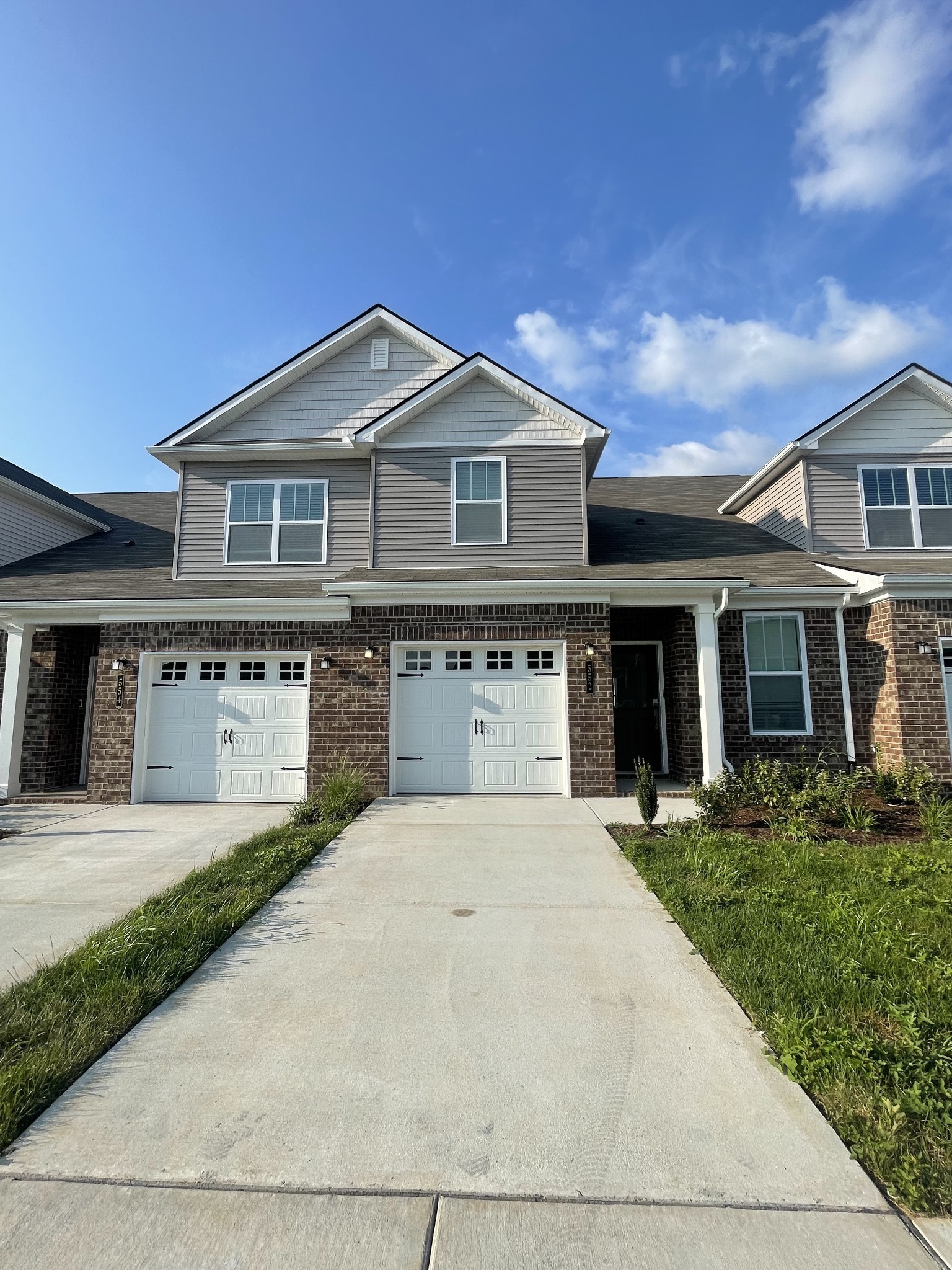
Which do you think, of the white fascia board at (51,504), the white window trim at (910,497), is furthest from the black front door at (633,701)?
the white fascia board at (51,504)

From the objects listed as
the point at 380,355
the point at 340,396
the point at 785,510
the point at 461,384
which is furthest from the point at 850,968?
the point at 380,355

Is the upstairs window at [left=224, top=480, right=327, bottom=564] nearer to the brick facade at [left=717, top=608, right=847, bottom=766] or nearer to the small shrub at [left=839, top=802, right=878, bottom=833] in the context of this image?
the brick facade at [left=717, top=608, right=847, bottom=766]

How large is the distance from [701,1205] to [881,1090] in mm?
1071

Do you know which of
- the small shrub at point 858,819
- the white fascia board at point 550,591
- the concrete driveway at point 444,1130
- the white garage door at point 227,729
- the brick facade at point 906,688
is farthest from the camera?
the white garage door at point 227,729

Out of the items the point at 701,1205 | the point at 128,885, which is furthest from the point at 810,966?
the point at 128,885

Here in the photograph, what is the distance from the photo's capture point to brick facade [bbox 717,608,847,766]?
35.3ft

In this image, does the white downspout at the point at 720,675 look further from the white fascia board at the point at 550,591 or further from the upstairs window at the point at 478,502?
the upstairs window at the point at 478,502

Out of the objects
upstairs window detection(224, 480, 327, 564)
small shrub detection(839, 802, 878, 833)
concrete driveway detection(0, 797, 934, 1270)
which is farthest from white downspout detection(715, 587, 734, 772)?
upstairs window detection(224, 480, 327, 564)

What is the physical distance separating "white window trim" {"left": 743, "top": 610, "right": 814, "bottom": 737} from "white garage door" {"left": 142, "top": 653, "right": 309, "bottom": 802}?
278 inches

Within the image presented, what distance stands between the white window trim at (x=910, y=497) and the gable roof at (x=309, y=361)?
7.67 meters

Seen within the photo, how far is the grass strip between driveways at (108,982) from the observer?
2895 millimetres

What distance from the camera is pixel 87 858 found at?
6840mm

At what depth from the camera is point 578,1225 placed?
2.15 metres

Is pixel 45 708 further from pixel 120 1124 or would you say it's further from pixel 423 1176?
pixel 423 1176
